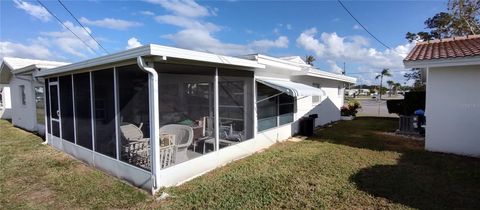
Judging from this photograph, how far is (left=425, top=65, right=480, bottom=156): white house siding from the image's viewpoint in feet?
28.0

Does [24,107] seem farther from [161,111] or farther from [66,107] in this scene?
[161,111]

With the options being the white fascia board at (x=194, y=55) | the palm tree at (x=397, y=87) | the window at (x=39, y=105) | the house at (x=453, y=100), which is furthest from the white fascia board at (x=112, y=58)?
the palm tree at (x=397, y=87)

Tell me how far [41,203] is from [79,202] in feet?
2.91

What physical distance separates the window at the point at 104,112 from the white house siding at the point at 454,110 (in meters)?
10.6

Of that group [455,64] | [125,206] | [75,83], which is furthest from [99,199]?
[455,64]

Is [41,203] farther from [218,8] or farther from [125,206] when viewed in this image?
[218,8]

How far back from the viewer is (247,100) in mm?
9266

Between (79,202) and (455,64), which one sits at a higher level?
(455,64)

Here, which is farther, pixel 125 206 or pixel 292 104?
pixel 292 104

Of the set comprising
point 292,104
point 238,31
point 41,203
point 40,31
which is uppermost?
point 238,31

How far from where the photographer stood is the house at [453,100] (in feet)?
27.8

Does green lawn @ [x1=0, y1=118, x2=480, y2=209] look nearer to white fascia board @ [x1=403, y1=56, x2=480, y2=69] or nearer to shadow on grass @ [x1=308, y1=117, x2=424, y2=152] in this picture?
shadow on grass @ [x1=308, y1=117, x2=424, y2=152]

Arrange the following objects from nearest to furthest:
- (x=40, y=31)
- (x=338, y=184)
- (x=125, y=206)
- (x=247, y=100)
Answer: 1. (x=125, y=206)
2. (x=338, y=184)
3. (x=247, y=100)
4. (x=40, y=31)

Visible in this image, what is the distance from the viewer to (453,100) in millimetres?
8828
